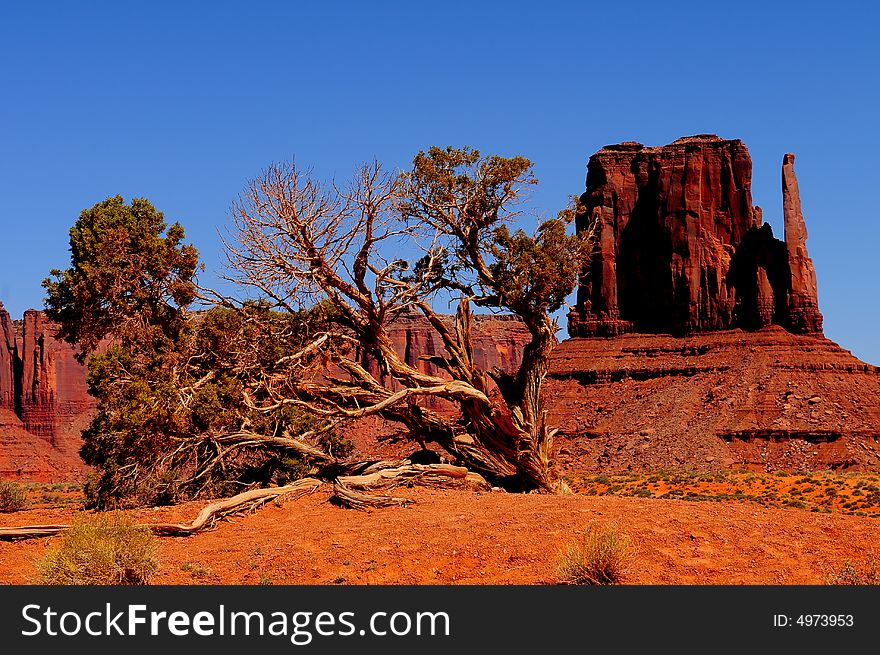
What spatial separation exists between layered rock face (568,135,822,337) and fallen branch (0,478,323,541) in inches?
2755

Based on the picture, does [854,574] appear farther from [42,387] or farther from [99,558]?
[42,387]

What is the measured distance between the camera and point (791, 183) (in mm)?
87812

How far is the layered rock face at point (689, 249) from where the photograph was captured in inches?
3433

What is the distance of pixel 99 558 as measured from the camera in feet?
39.9

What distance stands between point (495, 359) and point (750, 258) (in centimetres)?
5562

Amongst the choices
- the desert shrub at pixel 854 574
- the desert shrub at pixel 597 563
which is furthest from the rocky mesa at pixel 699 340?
the desert shrub at pixel 597 563

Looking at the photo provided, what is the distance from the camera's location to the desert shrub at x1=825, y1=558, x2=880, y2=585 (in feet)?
38.3

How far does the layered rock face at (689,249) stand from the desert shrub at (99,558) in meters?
75.4

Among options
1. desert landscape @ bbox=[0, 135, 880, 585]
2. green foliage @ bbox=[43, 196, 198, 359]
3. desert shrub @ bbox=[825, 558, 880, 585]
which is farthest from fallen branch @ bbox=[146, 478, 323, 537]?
desert shrub @ bbox=[825, 558, 880, 585]

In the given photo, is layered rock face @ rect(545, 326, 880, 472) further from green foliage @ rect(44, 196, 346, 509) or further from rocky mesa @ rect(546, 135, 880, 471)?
green foliage @ rect(44, 196, 346, 509)

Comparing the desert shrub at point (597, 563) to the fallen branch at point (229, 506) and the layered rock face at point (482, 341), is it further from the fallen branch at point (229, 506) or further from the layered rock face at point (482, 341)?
the layered rock face at point (482, 341)

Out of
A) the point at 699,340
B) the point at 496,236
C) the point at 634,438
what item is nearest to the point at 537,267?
the point at 496,236

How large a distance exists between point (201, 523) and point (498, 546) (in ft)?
17.0

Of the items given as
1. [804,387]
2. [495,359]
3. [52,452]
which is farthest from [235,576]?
[495,359]
